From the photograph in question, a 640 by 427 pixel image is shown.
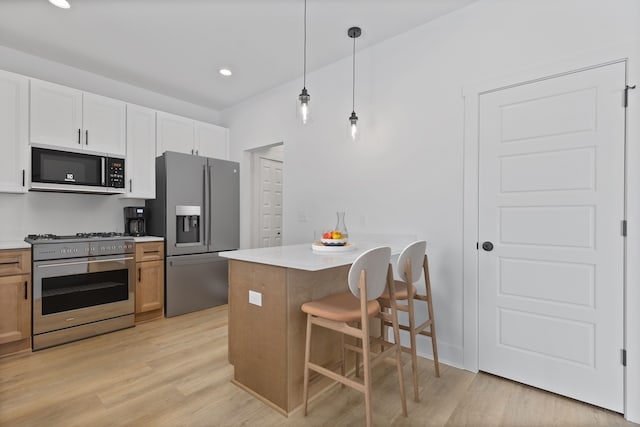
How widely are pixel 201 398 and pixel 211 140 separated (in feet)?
11.3

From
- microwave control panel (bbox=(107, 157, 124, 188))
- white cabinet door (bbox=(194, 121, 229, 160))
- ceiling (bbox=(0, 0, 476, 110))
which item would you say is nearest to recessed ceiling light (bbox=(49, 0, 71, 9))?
ceiling (bbox=(0, 0, 476, 110))

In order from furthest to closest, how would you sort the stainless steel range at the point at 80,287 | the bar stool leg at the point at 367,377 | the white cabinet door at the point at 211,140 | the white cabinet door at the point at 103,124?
1. the white cabinet door at the point at 211,140
2. the white cabinet door at the point at 103,124
3. the stainless steel range at the point at 80,287
4. the bar stool leg at the point at 367,377

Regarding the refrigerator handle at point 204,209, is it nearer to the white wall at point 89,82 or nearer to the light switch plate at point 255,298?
the white wall at point 89,82

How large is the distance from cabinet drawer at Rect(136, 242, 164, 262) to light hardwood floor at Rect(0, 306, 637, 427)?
1055mm

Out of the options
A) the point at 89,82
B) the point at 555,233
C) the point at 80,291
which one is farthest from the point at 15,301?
the point at 555,233

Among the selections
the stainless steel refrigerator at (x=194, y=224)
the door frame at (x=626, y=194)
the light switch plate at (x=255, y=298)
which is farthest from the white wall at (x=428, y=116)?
the light switch plate at (x=255, y=298)

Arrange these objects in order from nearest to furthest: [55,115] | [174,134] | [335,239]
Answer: [335,239]
[55,115]
[174,134]

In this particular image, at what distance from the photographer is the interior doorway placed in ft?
15.1

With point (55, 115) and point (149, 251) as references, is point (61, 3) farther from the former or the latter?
point (149, 251)

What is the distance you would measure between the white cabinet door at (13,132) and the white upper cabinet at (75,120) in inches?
2.6

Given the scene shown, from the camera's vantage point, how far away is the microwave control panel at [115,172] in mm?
3406

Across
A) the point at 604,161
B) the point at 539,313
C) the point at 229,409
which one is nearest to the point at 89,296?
the point at 229,409

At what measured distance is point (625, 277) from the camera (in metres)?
1.80

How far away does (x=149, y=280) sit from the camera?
3.47 meters
